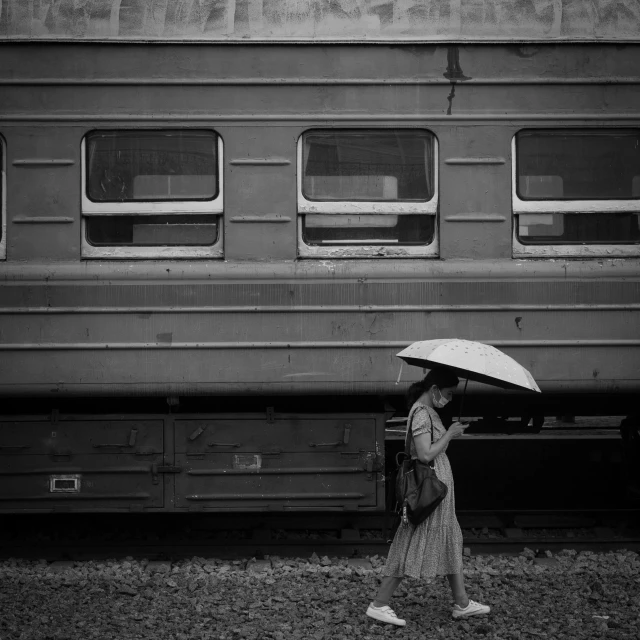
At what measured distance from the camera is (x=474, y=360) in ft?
13.8

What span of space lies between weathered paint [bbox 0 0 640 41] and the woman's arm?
253 centimetres

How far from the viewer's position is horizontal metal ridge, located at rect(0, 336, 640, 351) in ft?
17.8

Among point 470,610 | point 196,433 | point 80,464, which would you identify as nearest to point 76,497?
point 80,464

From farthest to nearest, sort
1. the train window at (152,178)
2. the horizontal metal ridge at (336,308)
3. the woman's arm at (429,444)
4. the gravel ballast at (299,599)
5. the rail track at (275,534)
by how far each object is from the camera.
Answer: the rail track at (275,534) → the train window at (152,178) → the horizontal metal ridge at (336,308) → the gravel ballast at (299,599) → the woman's arm at (429,444)

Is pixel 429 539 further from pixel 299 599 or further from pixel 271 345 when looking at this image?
pixel 271 345

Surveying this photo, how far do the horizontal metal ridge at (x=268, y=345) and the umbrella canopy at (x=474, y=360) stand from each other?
103 centimetres

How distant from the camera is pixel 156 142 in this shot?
5.53 m

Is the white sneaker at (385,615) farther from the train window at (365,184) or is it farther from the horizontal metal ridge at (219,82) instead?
the horizontal metal ridge at (219,82)

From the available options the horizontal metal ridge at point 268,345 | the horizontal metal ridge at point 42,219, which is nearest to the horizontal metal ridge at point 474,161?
the horizontal metal ridge at point 268,345

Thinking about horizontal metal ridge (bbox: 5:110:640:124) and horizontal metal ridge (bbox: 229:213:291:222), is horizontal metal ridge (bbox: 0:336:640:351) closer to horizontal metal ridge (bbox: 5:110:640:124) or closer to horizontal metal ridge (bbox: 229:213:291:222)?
horizontal metal ridge (bbox: 229:213:291:222)

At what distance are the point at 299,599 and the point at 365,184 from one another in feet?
8.19

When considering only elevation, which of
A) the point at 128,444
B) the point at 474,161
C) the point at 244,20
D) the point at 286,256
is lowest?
the point at 128,444

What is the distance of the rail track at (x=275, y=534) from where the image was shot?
5934 millimetres

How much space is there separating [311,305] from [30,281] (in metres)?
1.72
